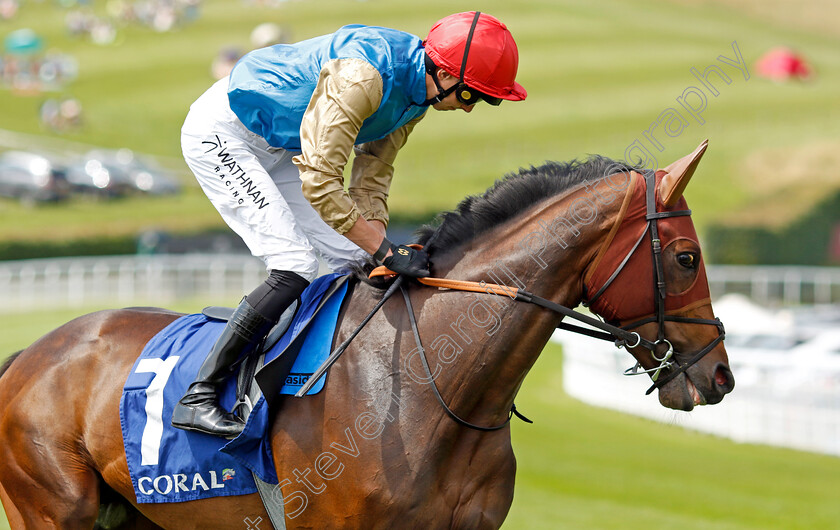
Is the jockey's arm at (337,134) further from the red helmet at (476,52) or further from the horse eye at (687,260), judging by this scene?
the horse eye at (687,260)

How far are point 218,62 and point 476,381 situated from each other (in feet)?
130

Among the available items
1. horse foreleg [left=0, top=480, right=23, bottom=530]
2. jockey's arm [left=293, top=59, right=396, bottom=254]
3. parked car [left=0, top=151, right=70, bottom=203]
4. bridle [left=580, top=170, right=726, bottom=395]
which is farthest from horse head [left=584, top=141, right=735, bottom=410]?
parked car [left=0, top=151, right=70, bottom=203]

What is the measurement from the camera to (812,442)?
32.7 ft

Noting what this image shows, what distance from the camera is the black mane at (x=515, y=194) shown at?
3.20 meters

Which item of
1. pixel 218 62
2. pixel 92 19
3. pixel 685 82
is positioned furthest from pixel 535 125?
pixel 92 19

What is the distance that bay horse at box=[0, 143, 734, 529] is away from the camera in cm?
305

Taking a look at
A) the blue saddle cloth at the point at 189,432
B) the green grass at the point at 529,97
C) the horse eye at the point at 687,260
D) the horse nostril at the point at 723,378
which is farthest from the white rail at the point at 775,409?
the green grass at the point at 529,97

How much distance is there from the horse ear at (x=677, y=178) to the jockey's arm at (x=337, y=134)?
38.4 inches

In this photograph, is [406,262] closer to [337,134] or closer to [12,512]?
[337,134]

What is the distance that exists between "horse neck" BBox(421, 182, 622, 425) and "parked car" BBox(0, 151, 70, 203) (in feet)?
90.3

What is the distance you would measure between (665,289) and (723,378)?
354 millimetres

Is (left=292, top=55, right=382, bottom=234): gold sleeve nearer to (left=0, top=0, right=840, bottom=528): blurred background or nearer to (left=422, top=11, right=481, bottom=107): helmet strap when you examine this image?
(left=422, top=11, right=481, bottom=107): helmet strap

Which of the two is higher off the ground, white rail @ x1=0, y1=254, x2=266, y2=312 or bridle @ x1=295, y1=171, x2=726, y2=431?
bridle @ x1=295, y1=171, x2=726, y2=431

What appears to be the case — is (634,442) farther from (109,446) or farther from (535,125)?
(535,125)
